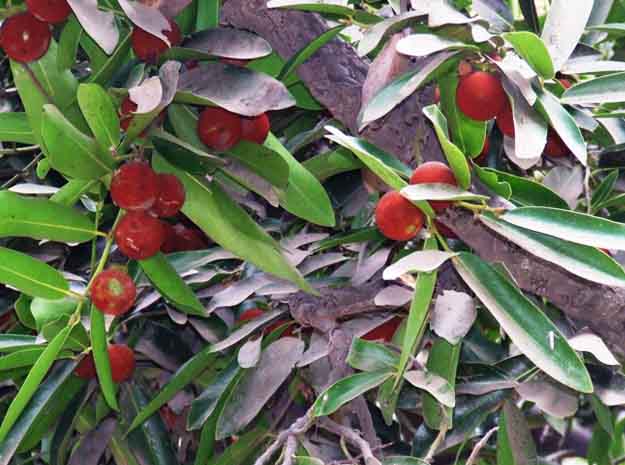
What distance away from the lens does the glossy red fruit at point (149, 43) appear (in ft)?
3.16

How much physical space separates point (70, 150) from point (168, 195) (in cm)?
10

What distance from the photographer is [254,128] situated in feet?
3.34

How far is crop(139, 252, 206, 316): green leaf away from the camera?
1091mm

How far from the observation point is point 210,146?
1002mm

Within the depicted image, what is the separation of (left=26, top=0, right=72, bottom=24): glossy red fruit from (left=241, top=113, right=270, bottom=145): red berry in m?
0.20

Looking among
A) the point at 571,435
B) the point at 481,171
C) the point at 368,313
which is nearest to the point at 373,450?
the point at 368,313

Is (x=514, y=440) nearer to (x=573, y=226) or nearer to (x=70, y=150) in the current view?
(x=573, y=226)

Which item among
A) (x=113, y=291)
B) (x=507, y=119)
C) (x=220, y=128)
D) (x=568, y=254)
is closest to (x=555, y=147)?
(x=507, y=119)

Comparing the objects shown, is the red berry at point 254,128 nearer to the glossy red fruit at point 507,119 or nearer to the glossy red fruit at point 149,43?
the glossy red fruit at point 149,43

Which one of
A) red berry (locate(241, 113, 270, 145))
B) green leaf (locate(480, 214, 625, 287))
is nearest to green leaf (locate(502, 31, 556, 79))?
green leaf (locate(480, 214, 625, 287))

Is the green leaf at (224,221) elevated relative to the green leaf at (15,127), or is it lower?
lower

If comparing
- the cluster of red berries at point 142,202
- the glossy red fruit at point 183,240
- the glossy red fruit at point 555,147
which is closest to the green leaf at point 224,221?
the cluster of red berries at point 142,202

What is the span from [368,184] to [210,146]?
0.31m

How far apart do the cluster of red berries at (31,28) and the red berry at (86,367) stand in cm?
39
